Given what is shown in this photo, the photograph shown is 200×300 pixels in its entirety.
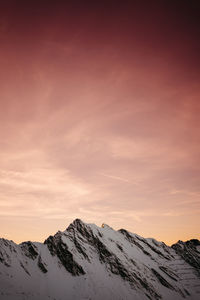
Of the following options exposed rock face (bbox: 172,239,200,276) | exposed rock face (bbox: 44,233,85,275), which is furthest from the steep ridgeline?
exposed rock face (bbox: 172,239,200,276)

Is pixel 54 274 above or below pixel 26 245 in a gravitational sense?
below

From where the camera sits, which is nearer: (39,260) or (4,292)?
(4,292)

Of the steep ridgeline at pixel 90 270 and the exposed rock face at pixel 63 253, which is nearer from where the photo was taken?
the steep ridgeline at pixel 90 270

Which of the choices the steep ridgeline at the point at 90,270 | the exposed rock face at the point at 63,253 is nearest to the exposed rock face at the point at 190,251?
the steep ridgeline at the point at 90,270

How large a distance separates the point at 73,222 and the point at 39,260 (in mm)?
27467

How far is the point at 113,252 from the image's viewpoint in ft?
300

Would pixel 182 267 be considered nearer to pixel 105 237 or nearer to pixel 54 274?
pixel 105 237

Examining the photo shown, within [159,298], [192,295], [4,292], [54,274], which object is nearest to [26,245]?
[54,274]

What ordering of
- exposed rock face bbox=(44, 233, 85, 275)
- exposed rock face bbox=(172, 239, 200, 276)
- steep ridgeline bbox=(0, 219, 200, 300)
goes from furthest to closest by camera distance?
1. exposed rock face bbox=(172, 239, 200, 276)
2. exposed rock face bbox=(44, 233, 85, 275)
3. steep ridgeline bbox=(0, 219, 200, 300)

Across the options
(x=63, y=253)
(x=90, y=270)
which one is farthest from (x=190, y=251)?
(x=63, y=253)

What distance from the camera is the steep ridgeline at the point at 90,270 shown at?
213ft

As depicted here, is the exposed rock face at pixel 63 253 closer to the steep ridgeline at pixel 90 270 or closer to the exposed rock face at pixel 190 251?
the steep ridgeline at pixel 90 270

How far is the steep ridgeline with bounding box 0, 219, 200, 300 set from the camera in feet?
213

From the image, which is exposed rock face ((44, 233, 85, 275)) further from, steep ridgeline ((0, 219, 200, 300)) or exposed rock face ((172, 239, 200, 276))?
exposed rock face ((172, 239, 200, 276))
